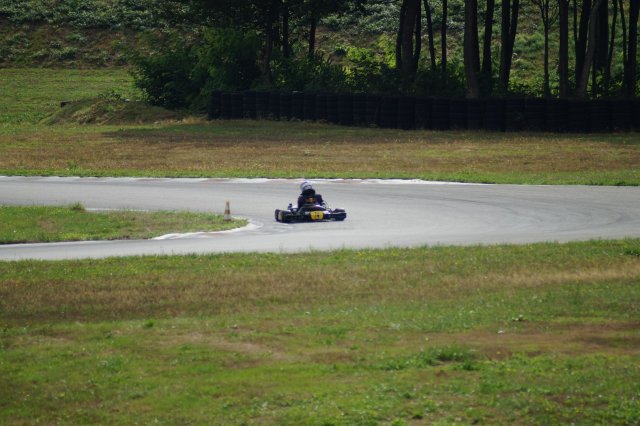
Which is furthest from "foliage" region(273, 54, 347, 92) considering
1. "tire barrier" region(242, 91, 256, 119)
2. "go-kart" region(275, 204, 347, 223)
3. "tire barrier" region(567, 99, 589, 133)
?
"go-kart" region(275, 204, 347, 223)

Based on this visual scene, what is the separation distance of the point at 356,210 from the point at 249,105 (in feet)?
103

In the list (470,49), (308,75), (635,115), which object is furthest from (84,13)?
(635,115)

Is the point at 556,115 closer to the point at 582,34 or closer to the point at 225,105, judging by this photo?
the point at 582,34

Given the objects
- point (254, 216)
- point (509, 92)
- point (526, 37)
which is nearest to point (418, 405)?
point (254, 216)

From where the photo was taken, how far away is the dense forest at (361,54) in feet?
189

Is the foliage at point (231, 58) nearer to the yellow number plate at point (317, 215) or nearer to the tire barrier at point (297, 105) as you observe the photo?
the tire barrier at point (297, 105)

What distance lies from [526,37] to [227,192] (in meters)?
62.4

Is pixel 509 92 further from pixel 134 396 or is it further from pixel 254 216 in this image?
pixel 134 396

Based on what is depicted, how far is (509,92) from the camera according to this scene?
56.7 m

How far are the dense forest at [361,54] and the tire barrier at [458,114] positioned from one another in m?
4.59

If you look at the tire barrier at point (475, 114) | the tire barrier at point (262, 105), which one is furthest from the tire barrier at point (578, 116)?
the tire barrier at point (262, 105)

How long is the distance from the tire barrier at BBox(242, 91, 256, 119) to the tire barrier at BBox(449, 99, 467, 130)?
11369 mm

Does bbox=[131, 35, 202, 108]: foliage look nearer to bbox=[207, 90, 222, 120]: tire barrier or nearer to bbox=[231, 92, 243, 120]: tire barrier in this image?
bbox=[207, 90, 222, 120]: tire barrier

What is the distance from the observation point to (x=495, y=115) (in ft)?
160
